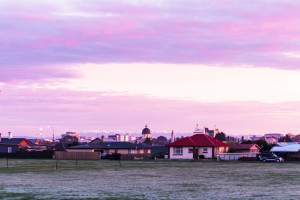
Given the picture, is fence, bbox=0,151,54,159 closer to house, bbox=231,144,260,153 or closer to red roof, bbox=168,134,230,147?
red roof, bbox=168,134,230,147

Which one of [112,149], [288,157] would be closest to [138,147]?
[112,149]

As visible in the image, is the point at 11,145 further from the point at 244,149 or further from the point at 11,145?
the point at 244,149

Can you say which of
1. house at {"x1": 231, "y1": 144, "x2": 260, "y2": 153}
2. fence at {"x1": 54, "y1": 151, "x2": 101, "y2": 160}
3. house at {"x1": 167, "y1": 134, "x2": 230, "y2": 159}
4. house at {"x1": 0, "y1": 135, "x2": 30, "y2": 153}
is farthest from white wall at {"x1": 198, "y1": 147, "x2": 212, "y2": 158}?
house at {"x1": 0, "y1": 135, "x2": 30, "y2": 153}

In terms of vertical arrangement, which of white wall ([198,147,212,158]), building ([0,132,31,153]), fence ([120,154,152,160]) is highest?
building ([0,132,31,153])

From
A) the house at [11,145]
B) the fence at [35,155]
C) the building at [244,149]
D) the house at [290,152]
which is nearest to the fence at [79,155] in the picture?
the fence at [35,155]

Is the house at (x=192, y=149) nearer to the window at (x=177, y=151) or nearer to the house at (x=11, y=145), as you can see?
the window at (x=177, y=151)

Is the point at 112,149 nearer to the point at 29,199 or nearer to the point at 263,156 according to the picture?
the point at 263,156

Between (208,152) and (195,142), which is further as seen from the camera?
(195,142)

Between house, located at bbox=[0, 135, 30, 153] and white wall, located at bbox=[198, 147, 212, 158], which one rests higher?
house, located at bbox=[0, 135, 30, 153]

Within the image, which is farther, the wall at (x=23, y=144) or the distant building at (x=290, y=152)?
the wall at (x=23, y=144)

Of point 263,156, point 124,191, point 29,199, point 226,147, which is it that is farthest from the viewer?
point 226,147

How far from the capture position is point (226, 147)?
360 ft

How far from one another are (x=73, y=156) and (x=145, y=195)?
71242 millimetres


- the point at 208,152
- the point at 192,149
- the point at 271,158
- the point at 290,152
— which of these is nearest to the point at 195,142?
the point at 192,149
